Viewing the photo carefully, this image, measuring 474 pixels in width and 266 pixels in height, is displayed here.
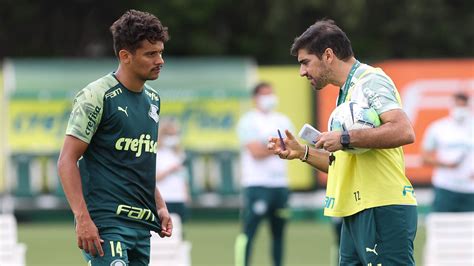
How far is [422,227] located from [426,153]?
5.97 metres

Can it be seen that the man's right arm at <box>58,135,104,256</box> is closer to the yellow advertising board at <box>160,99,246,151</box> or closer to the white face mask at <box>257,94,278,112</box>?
the white face mask at <box>257,94,278,112</box>

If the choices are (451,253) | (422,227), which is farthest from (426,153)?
(422,227)

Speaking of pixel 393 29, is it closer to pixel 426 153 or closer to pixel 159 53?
pixel 426 153

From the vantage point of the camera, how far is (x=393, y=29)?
30234 millimetres

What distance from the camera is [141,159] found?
7.18 meters

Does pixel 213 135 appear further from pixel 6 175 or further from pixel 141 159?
pixel 141 159

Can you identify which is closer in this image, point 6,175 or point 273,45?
point 6,175

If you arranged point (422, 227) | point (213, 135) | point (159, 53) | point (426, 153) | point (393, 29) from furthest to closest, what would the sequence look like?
1. point (393, 29)
2. point (213, 135)
3. point (422, 227)
4. point (426, 153)
5. point (159, 53)

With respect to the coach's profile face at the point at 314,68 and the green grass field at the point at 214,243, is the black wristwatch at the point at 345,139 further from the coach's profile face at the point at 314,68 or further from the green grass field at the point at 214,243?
the green grass field at the point at 214,243

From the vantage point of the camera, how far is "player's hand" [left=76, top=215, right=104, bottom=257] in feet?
22.4

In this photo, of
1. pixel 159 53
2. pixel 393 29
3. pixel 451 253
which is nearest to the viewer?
pixel 159 53

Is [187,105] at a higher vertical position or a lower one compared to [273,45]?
lower

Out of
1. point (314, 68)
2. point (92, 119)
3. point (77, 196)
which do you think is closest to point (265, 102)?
point (314, 68)

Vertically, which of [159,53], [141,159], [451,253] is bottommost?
[451,253]
